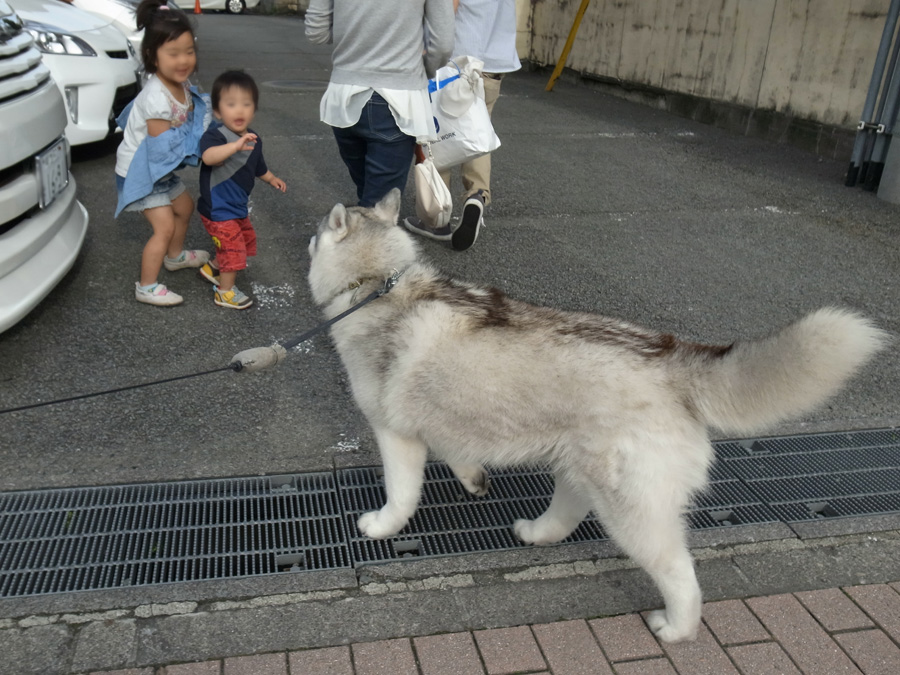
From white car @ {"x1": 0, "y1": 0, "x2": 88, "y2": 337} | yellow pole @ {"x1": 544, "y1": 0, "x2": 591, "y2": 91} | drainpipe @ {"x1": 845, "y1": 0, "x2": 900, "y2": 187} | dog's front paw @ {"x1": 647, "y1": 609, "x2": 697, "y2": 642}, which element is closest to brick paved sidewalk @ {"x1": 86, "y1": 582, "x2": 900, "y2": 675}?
dog's front paw @ {"x1": 647, "y1": 609, "x2": 697, "y2": 642}

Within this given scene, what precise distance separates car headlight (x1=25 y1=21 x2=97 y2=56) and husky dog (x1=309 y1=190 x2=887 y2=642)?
17.3 feet

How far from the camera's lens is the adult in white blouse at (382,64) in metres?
4.47

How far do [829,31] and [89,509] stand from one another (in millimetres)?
9236

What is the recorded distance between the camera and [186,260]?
5098 mm

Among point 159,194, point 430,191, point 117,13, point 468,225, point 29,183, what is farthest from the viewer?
point 117,13

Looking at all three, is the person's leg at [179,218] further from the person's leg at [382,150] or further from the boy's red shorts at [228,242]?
the person's leg at [382,150]

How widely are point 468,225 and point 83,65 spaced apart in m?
3.96

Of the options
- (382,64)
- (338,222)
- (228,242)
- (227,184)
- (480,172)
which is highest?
(382,64)

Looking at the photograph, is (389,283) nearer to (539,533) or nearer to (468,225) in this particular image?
(539,533)

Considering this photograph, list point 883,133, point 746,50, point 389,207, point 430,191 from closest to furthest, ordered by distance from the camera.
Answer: point 389,207, point 430,191, point 883,133, point 746,50

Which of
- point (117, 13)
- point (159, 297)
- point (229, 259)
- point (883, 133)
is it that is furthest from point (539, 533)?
point (117, 13)

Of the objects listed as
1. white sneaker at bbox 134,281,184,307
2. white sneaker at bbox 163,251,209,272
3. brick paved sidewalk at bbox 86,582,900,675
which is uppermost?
white sneaker at bbox 163,251,209,272

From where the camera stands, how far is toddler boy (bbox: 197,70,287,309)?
427 centimetres

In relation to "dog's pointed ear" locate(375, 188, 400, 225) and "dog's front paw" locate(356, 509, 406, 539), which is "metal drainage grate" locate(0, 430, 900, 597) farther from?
"dog's pointed ear" locate(375, 188, 400, 225)
